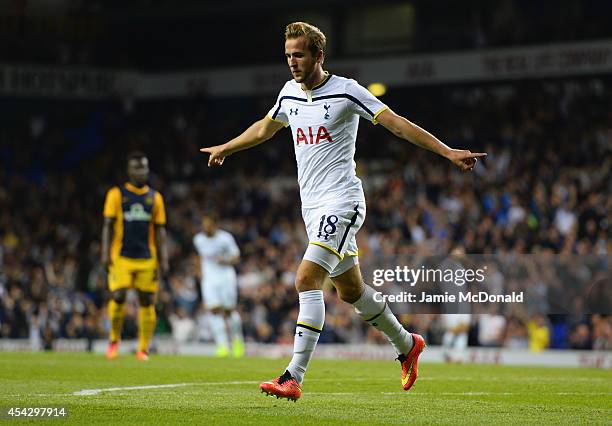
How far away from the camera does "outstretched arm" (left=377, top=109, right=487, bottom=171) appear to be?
784 centimetres

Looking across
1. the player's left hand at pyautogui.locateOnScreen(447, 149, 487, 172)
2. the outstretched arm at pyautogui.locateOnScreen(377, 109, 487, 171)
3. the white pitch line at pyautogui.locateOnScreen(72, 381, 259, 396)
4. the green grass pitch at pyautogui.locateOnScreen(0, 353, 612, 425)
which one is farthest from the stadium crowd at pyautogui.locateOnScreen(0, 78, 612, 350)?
the player's left hand at pyautogui.locateOnScreen(447, 149, 487, 172)

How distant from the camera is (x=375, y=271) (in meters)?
19.3

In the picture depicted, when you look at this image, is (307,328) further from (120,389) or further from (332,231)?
(120,389)

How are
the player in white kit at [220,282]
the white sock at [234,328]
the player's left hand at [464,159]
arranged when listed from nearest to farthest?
the player's left hand at [464,159]
the player in white kit at [220,282]
the white sock at [234,328]

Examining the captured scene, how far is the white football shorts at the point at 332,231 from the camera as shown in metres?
8.34

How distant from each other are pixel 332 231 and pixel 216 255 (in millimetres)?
11550

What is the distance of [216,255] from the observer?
1980 centimetres

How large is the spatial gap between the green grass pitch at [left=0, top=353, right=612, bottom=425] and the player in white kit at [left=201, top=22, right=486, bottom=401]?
65 cm

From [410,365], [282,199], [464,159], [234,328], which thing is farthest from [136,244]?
[282,199]

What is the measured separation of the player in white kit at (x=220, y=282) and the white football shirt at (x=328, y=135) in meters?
10.8

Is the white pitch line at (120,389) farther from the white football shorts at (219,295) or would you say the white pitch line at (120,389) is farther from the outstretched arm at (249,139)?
the white football shorts at (219,295)

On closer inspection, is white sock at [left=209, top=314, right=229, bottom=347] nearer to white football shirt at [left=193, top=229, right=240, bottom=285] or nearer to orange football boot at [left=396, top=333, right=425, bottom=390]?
white football shirt at [left=193, top=229, right=240, bottom=285]

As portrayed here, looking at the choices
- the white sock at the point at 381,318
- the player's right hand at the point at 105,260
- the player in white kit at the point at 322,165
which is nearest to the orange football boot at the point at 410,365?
the white sock at the point at 381,318

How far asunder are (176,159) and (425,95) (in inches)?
269
